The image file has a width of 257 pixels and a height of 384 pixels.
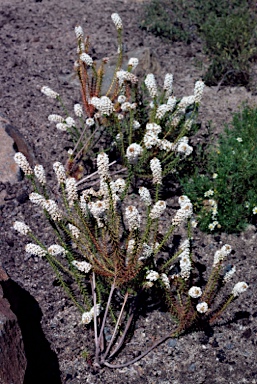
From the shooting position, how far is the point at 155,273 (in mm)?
3352

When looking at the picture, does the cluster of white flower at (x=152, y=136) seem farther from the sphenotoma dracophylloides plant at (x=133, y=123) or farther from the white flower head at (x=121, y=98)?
the white flower head at (x=121, y=98)

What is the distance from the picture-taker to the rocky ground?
3605 mm

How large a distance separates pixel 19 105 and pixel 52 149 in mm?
768

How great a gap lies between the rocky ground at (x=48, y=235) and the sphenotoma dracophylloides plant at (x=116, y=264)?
0.35ft

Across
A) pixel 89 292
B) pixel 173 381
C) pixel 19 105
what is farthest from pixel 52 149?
pixel 173 381

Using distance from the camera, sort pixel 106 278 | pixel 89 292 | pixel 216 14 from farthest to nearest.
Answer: pixel 216 14 → pixel 89 292 → pixel 106 278

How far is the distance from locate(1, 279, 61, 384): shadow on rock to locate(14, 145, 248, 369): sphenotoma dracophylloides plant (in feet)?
0.92

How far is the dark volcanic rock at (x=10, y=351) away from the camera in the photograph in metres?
2.90

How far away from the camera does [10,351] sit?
118 inches

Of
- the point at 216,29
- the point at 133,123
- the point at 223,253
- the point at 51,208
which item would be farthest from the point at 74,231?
the point at 216,29

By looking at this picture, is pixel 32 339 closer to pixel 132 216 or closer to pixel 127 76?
pixel 132 216

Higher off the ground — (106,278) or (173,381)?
(106,278)

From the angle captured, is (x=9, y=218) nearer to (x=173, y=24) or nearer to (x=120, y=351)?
(x=120, y=351)

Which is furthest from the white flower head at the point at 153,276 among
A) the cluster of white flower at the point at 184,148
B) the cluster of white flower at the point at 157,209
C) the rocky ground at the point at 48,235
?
the cluster of white flower at the point at 184,148
